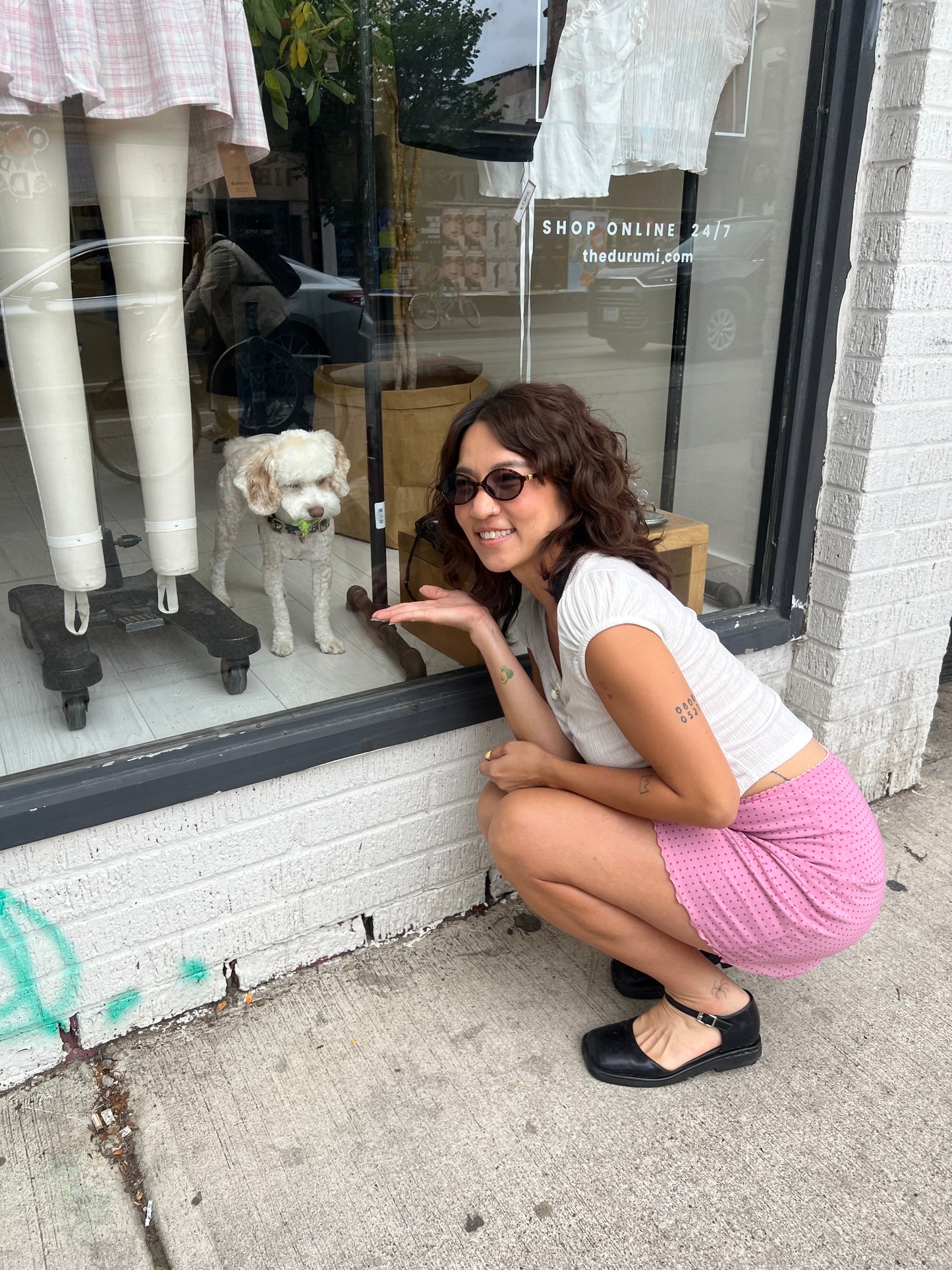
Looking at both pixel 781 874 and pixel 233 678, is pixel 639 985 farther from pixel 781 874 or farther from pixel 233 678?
pixel 233 678

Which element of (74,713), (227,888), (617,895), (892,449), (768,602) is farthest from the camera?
(768,602)

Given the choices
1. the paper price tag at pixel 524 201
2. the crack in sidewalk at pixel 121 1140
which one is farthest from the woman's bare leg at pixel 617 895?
the paper price tag at pixel 524 201

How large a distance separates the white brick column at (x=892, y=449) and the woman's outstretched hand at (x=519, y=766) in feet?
3.64

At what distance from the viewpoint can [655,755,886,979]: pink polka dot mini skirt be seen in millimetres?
1694

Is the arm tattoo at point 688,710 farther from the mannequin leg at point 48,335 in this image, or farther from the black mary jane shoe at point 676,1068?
the mannequin leg at point 48,335

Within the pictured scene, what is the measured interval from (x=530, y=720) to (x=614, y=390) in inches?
44.9

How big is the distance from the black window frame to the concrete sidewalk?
0.55 m

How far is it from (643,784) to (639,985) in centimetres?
62

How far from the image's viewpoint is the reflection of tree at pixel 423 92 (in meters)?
2.05

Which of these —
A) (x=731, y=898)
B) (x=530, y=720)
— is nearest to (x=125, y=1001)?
(x=530, y=720)

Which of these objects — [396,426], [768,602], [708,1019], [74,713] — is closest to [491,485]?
[396,426]

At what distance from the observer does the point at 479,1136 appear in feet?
5.69

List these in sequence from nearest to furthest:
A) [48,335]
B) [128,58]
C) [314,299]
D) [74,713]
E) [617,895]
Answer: [128,58] → [48,335] → [617,895] → [74,713] → [314,299]

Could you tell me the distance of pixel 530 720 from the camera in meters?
1.98
